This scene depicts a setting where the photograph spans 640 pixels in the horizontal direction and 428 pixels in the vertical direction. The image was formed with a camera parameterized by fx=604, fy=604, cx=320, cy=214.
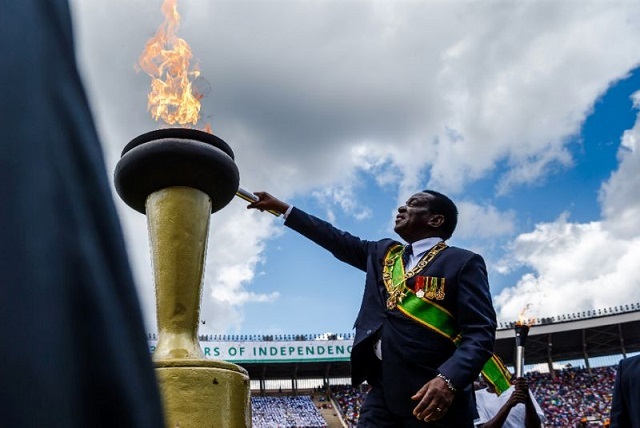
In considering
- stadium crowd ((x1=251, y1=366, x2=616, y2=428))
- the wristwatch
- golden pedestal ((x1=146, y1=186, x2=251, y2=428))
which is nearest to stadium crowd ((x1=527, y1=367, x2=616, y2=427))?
stadium crowd ((x1=251, y1=366, x2=616, y2=428))

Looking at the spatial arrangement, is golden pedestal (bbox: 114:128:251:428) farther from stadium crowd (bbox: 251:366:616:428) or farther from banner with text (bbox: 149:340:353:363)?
banner with text (bbox: 149:340:353:363)

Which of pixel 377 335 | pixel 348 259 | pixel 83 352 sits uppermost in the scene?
pixel 348 259

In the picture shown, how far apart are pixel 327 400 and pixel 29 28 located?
34.2 meters

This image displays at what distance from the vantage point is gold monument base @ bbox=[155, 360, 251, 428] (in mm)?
2281

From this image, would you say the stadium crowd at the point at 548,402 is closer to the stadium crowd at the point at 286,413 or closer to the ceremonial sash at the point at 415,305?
the stadium crowd at the point at 286,413

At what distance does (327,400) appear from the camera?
33.1 metres

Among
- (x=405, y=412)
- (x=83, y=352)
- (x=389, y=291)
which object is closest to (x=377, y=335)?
(x=389, y=291)

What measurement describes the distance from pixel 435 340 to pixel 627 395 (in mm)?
1547

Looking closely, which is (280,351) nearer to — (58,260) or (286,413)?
(286,413)

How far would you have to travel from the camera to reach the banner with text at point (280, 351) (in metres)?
30.8

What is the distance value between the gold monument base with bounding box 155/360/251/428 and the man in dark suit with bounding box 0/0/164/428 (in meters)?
1.83

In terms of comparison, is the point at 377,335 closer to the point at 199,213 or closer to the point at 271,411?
the point at 199,213

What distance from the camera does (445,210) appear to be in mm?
3254

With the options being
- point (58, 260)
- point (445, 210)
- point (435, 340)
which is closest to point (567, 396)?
point (445, 210)
